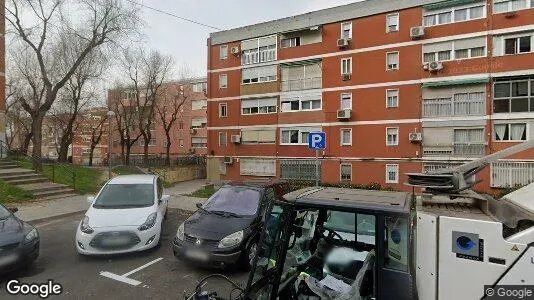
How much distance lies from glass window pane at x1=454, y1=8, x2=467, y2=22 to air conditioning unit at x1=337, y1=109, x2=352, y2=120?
7869 millimetres

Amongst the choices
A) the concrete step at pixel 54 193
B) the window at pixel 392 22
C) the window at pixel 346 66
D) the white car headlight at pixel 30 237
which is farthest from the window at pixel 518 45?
the concrete step at pixel 54 193

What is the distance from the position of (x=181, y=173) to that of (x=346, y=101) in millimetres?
16365

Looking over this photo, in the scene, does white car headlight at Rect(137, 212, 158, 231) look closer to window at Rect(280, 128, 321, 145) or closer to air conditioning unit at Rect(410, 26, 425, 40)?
window at Rect(280, 128, 321, 145)

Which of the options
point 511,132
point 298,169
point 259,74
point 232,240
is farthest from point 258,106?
point 232,240

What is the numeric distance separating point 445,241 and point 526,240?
0.50 m

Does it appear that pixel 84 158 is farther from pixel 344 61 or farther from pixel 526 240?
pixel 526 240

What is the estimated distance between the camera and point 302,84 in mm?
23406

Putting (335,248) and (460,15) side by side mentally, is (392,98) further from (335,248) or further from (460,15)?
(335,248)

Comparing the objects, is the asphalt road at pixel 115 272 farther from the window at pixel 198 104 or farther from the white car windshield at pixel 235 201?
the window at pixel 198 104

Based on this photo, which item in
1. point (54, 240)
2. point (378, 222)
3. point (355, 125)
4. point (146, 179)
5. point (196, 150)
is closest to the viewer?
point (378, 222)

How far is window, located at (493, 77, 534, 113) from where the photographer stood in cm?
1677

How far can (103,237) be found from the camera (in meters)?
6.09

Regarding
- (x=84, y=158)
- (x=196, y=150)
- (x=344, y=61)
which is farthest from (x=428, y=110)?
(x=84, y=158)

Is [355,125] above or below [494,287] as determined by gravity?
above
